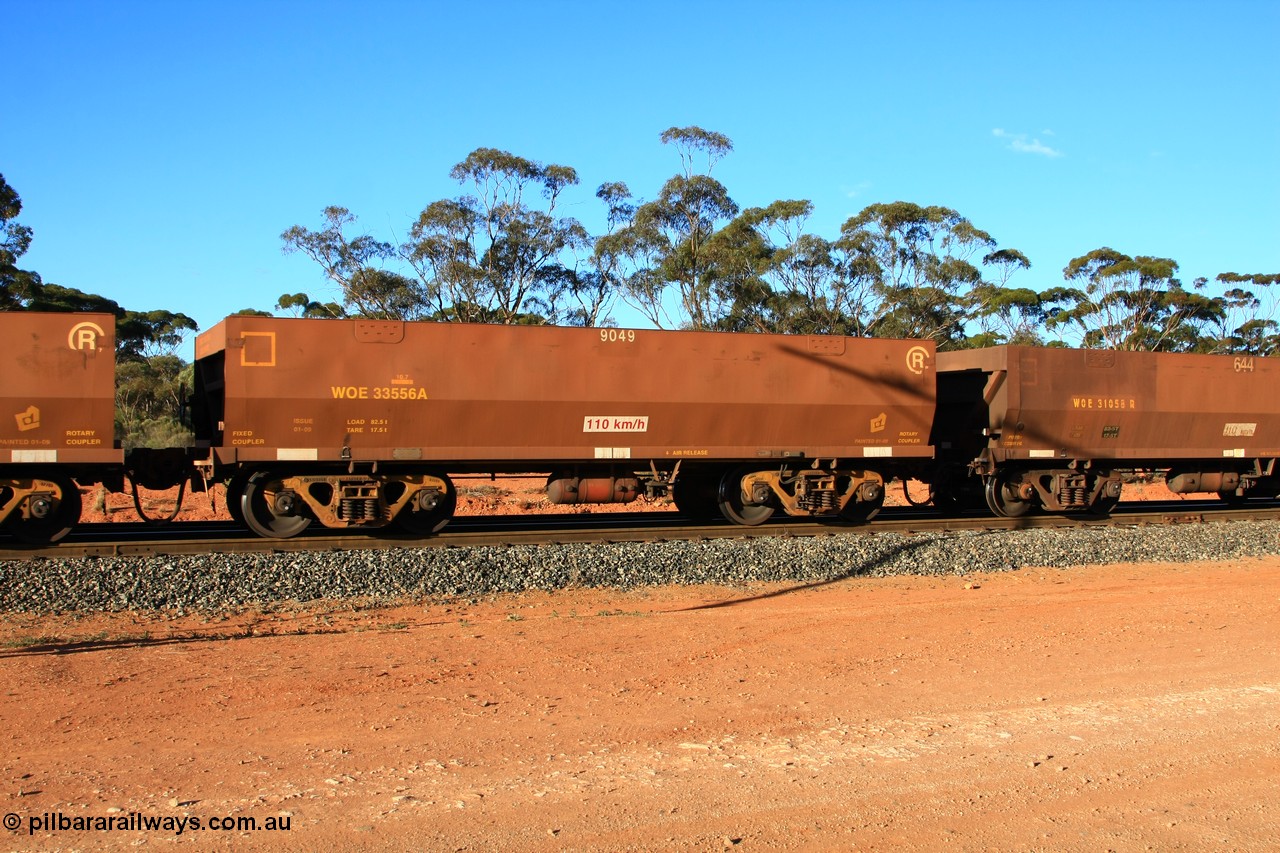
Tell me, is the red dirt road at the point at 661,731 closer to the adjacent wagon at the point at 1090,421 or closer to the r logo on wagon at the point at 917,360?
the r logo on wagon at the point at 917,360

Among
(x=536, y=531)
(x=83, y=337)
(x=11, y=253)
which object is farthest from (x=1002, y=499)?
(x=11, y=253)

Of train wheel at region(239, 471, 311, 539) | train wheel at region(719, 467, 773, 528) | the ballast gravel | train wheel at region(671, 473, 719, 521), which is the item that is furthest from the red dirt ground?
train wheel at region(671, 473, 719, 521)

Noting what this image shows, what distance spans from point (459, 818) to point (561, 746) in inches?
42.0

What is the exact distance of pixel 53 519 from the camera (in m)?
12.4

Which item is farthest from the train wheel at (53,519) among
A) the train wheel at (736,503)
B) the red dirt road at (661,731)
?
the train wheel at (736,503)

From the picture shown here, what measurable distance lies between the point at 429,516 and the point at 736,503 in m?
4.50

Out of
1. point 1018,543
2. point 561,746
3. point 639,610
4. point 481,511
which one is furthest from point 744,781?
point 481,511

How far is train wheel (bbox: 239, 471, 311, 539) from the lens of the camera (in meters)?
13.1

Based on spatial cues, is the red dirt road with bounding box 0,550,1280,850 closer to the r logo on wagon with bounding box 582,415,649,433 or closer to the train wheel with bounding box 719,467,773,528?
the r logo on wagon with bounding box 582,415,649,433

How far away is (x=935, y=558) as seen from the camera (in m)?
13.1

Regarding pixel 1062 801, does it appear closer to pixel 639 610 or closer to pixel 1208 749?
pixel 1208 749

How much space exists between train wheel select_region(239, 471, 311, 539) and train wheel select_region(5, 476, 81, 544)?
193 cm

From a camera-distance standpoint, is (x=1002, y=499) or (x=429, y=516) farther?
(x=1002, y=499)

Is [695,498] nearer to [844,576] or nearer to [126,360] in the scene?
[844,576]
